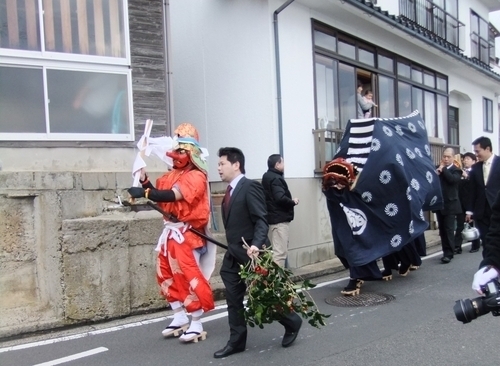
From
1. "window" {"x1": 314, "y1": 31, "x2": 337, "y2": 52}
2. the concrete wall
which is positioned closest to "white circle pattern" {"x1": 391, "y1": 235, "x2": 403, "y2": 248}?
the concrete wall

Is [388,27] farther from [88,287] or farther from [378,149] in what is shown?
[88,287]

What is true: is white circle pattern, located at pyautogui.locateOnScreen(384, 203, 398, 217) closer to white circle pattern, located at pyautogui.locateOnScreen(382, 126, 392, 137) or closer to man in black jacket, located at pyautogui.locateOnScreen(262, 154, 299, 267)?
white circle pattern, located at pyautogui.locateOnScreen(382, 126, 392, 137)

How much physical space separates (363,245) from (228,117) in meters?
4.16

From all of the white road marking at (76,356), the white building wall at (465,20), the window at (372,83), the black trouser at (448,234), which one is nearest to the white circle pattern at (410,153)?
the black trouser at (448,234)

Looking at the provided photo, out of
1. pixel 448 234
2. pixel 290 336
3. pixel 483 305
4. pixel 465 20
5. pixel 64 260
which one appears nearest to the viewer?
pixel 483 305

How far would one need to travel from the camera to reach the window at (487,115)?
63.6ft

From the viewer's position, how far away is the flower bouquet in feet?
14.3

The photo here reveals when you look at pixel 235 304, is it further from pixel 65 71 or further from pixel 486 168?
pixel 486 168

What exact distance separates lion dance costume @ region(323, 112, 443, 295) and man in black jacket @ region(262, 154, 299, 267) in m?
0.75

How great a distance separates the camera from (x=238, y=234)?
4.65m

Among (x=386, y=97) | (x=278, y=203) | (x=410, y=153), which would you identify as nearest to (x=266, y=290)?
(x=278, y=203)

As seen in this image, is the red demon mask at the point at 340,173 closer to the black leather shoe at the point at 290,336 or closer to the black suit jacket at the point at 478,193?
the black suit jacket at the point at 478,193

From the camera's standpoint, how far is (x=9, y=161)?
6.35 metres

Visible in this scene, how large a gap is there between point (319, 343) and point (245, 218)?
144 centimetres
